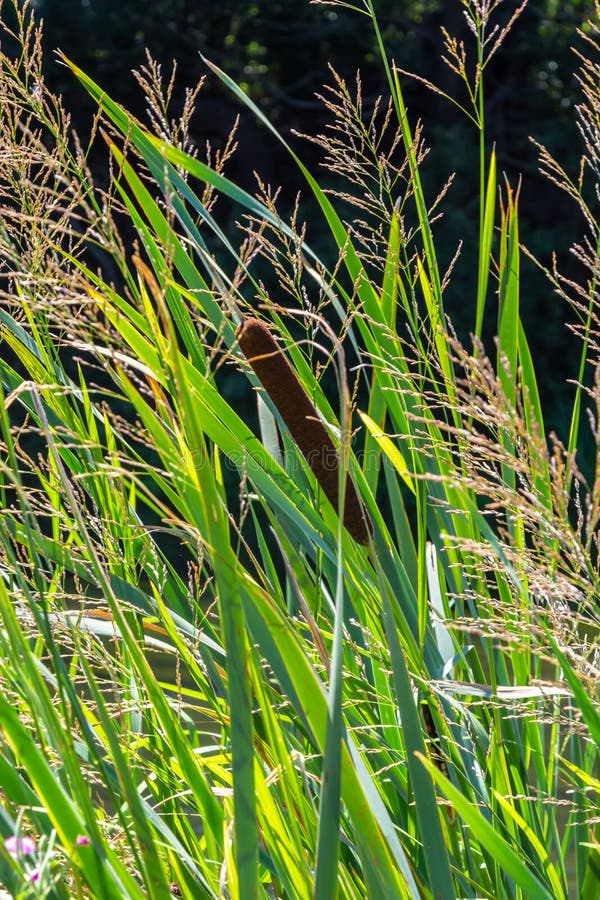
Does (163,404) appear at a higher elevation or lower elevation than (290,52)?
higher

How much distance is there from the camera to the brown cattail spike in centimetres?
58

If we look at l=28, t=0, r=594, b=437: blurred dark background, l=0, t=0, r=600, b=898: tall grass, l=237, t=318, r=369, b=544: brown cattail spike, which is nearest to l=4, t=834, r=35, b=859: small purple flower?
l=0, t=0, r=600, b=898: tall grass

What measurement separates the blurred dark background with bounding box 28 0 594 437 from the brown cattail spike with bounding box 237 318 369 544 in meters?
5.54

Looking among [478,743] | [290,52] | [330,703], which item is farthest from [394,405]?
[290,52]

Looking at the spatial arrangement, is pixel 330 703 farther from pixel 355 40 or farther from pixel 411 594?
pixel 355 40

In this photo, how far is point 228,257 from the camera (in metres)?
6.50

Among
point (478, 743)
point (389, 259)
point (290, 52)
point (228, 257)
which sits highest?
point (389, 259)

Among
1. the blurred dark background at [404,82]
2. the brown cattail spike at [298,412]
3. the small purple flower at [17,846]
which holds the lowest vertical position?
the blurred dark background at [404,82]

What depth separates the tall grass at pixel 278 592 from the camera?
A: 1.50ft

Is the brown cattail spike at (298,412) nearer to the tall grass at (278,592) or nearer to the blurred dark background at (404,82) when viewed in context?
the tall grass at (278,592)

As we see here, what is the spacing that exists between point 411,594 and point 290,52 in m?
7.78

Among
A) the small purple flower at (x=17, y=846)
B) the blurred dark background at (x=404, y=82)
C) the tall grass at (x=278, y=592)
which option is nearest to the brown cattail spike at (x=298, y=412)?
the tall grass at (x=278, y=592)

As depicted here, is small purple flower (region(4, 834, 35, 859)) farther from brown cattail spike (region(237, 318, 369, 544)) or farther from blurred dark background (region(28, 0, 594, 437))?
blurred dark background (region(28, 0, 594, 437))

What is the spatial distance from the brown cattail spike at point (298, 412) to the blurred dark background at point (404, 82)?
5538 millimetres
